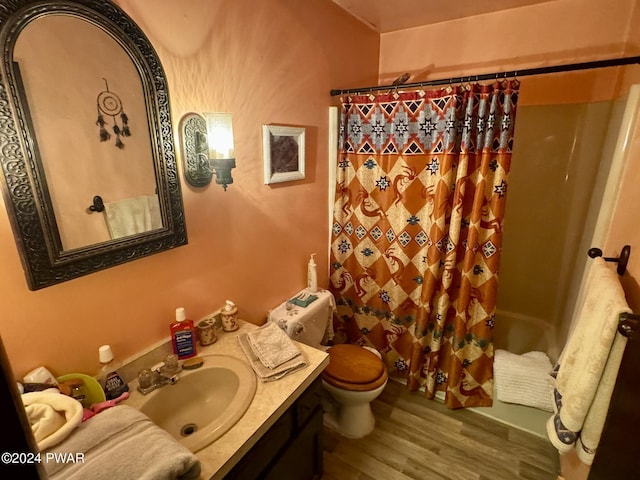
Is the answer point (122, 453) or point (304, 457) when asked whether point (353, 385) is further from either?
point (122, 453)

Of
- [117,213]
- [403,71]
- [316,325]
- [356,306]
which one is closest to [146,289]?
[117,213]

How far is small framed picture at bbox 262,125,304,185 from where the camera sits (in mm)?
1566

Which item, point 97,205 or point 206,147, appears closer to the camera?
point 97,205

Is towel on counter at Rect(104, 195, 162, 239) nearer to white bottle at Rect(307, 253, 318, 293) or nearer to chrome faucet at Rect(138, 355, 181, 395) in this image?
chrome faucet at Rect(138, 355, 181, 395)

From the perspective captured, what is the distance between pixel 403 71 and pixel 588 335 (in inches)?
77.9

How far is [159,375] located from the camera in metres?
1.17

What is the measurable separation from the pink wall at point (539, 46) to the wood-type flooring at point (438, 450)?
7.9 inches

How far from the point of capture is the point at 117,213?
1.05m

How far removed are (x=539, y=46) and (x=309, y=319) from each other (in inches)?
83.2

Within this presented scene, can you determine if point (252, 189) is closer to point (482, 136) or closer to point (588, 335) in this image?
point (482, 136)

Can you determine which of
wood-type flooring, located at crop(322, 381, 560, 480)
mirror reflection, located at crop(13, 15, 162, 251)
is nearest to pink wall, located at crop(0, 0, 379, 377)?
mirror reflection, located at crop(13, 15, 162, 251)

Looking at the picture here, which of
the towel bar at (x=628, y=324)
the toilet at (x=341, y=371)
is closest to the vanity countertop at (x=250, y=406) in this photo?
the toilet at (x=341, y=371)

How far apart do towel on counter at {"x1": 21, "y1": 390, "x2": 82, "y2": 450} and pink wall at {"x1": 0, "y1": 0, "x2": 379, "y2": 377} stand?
0.15 m

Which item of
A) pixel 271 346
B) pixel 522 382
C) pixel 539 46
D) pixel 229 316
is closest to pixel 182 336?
pixel 229 316
